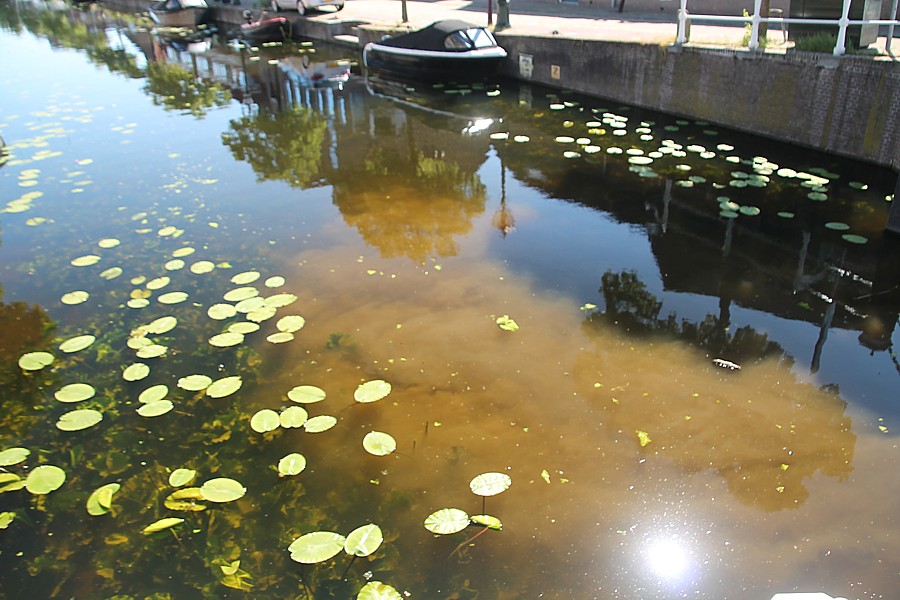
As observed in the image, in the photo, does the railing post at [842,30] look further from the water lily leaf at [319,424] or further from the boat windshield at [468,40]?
the water lily leaf at [319,424]

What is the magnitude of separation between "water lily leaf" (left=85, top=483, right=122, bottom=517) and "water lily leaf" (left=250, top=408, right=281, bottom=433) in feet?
2.71

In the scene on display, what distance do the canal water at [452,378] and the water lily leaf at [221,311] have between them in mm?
37

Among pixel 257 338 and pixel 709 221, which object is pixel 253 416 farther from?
pixel 709 221

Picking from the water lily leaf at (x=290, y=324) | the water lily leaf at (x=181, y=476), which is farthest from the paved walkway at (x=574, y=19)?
the water lily leaf at (x=181, y=476)

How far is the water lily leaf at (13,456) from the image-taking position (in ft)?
12.7

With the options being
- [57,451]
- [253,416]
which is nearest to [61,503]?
[57,451]

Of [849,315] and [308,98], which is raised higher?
[308,98]

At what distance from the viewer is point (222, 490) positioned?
3.57m

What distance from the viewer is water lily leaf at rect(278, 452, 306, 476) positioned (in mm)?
3730

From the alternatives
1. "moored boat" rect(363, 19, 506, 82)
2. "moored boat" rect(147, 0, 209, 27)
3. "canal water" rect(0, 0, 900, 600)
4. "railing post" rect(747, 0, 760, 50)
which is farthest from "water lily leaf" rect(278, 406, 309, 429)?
"moored boat" rect(147, 0, 209, 27)

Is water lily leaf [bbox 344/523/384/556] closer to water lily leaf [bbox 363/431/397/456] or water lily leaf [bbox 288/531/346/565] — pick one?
water lily leaf [bbox 288/531/346/565]

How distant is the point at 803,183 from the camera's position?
25.7 ft

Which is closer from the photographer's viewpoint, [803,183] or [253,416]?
[253,416]

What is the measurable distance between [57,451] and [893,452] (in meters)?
5.17
